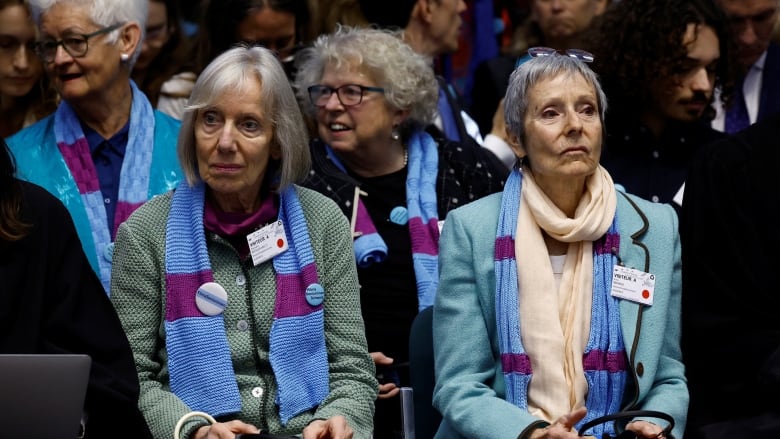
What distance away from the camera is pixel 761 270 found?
15.3 feet

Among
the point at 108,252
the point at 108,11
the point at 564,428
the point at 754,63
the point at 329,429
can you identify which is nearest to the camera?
the point at 564,428

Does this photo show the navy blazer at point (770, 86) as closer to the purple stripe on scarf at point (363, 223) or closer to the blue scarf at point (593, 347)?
the purple stripe on scarf at point (363, 223)

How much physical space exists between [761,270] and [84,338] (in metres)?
2.09

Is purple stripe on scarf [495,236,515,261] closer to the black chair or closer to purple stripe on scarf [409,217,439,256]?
the black chair

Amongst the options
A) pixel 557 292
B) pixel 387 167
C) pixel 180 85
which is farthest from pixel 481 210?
pixel 180 85

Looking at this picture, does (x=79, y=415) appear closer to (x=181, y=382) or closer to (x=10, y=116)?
(x=181, y=382)

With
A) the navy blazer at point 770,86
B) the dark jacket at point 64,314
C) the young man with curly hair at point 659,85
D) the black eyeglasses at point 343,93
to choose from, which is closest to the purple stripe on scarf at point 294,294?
the dark jacket at point 64,314

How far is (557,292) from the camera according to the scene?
471 centimetres

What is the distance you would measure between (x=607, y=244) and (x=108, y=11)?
2.29 metres

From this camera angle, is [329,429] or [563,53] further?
[563,53]

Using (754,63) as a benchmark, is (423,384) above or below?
below

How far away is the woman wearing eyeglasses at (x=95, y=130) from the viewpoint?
562 centimetres

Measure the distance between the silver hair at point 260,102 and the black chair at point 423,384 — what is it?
691mm

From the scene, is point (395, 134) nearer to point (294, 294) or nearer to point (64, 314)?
point (294, 294)
